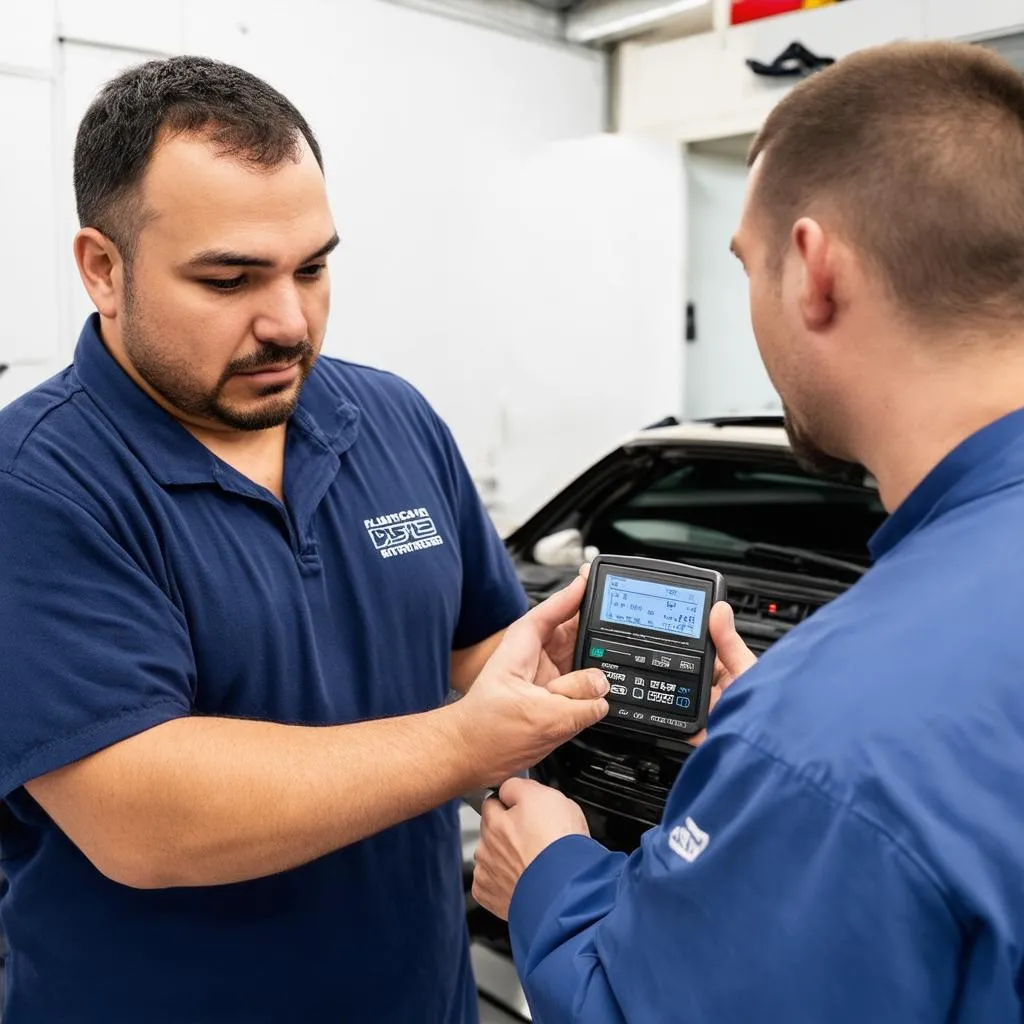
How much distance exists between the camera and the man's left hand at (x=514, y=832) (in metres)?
1.08

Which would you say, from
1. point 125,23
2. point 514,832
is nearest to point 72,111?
point 125,23

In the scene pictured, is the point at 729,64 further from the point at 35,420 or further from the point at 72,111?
the point at 35,420

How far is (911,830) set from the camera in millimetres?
664

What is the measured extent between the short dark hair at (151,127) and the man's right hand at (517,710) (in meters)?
0.57

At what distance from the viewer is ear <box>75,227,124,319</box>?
120cm

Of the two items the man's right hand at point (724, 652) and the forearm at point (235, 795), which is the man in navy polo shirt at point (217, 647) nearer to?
the forearm at point (235, 795)

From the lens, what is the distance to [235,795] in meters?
1.04

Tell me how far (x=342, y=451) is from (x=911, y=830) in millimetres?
860

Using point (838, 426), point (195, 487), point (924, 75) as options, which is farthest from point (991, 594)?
point (195, 487)

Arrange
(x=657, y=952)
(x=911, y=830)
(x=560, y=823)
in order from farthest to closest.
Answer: (x=560, y=823) → (x=657, y=952) → (x=911, y=830)

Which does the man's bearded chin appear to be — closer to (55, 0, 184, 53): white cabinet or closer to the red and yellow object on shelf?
(55, 0, 184, 53): white cabinet

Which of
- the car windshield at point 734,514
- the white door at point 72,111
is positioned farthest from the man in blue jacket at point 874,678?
the white door at point 72,111

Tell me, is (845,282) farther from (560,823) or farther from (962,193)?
(560,823)

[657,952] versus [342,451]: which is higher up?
[342,451]
